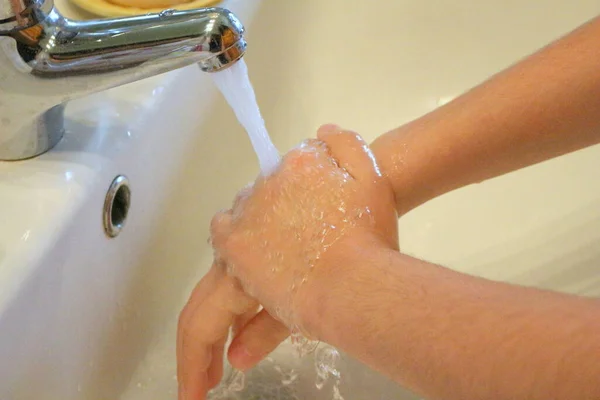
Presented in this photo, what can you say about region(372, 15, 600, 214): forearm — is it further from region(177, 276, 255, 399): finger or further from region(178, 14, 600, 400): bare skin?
region(177, 276, 255, 399): finger

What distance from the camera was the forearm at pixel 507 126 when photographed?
1.54 ft

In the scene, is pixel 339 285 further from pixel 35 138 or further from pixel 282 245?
pixel 35 138

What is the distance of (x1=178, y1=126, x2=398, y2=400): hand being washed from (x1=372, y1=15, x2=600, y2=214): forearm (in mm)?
33

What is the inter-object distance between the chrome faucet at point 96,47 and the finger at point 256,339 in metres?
0.20

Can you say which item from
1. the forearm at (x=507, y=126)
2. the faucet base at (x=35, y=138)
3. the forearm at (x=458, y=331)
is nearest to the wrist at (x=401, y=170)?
the forearm at (x=507, y=126)

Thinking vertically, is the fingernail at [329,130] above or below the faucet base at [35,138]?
above

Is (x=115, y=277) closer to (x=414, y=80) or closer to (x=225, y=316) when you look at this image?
(x=225, y=316)

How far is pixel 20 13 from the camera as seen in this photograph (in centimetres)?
36

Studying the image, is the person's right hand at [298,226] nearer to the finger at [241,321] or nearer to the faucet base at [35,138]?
the finger at [241,321]

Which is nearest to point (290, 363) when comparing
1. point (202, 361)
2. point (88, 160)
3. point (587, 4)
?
point (202, 361)

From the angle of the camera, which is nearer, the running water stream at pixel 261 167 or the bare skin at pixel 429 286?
the bare skin at pixel 429 286

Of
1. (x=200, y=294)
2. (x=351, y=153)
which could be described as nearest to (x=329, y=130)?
(x=351, y=153)

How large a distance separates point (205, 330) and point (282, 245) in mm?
100

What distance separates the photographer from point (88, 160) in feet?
1.48
